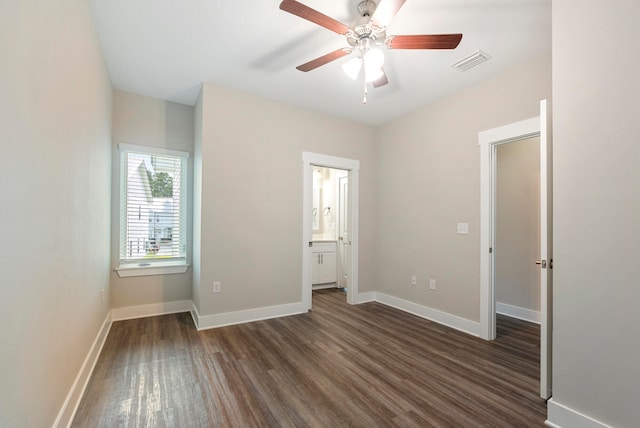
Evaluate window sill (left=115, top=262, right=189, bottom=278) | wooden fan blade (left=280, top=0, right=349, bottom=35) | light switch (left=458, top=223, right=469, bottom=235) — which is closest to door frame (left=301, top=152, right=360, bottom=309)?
light switch (left=458, top=223, right=469, bottom=235)

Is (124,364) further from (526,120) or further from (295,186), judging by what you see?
(526,120)

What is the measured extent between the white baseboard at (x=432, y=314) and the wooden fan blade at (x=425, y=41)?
2.80 m

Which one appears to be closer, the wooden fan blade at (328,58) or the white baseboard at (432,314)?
the wooden fan blade at (328,58)

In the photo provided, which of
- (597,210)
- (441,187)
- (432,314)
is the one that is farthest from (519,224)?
(597,210)

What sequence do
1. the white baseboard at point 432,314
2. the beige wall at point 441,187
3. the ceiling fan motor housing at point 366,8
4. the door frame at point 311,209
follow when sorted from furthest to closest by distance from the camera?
the door frame at point 311,209 → the white baseboard at point 432,314 → the beige wall at point 441,187 → the ceiling fan motor housing at point 366,8

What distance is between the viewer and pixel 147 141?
376 cm

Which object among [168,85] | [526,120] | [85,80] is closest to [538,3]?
[526,120]

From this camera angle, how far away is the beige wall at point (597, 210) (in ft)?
4.90

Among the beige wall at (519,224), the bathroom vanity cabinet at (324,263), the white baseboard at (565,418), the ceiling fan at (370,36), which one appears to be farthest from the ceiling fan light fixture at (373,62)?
the bathroom vanity cabinet at (324,263)

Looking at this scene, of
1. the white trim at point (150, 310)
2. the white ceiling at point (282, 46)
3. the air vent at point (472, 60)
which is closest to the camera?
the white ceiling at point (282, 46)

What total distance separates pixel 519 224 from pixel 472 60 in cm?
232

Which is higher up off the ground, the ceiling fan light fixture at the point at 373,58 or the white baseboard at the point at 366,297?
the ceiling fan light fixture at the point at 373,58

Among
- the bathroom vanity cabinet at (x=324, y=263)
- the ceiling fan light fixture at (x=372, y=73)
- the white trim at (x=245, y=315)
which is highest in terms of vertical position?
the ceiling fan light fixture at (x=372, y=73)

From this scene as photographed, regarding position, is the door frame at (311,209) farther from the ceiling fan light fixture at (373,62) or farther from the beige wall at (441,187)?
the ceiling fan light fixture at (373,62)
